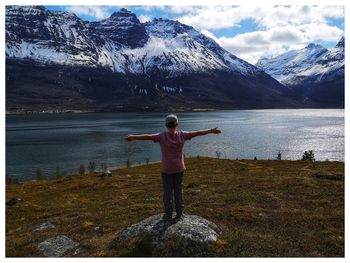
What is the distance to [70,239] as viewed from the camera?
746 inches

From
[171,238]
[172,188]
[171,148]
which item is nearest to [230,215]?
[172,188]

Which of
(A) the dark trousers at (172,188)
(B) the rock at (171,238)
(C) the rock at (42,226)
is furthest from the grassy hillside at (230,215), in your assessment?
(A) the dark trousers at (172,188)

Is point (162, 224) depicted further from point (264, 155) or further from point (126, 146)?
point (126, 146)

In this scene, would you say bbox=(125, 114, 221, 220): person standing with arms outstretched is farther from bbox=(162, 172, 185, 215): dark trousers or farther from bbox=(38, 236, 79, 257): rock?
bbox=(38, 236, 79, 257): rock

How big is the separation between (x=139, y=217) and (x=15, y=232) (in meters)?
7.06

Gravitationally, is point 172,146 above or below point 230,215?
above

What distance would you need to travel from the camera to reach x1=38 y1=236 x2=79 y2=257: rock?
17328mm

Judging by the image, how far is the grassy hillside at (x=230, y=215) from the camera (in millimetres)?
16594

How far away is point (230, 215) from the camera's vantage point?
2114cm

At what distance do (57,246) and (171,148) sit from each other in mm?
7215

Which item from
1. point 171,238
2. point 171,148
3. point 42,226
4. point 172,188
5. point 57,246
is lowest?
point 42,226

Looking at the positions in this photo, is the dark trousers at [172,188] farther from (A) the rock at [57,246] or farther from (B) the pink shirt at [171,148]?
(A) the rock at [57,246]

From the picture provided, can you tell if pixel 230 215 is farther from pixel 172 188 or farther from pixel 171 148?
pixel 171 148

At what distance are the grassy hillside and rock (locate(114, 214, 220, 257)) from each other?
556mm
